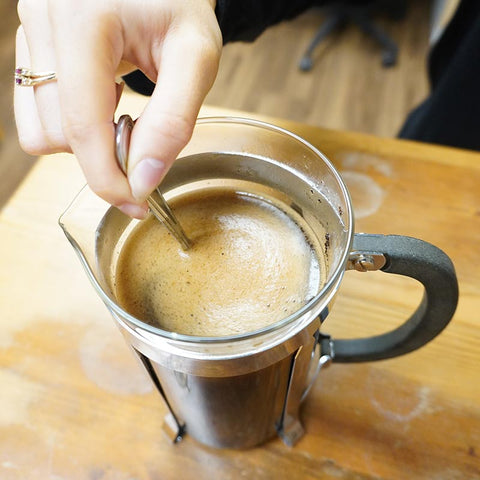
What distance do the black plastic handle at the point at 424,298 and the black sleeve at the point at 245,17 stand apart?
0.32 metres

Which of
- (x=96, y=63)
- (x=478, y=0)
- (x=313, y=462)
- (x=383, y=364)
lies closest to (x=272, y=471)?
(x=313, y=462)

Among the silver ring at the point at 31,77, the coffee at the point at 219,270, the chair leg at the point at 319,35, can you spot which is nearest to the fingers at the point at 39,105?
the silver ring at the point at 31,77

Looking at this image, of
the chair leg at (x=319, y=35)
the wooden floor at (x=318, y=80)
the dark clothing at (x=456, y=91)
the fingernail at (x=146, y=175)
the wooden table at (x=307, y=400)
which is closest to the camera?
the fingernail at (x=146, y=175)

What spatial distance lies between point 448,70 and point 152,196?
1.99 ft

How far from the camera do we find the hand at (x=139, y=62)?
34 cm

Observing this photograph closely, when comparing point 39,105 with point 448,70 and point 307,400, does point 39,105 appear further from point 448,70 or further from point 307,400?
point 448,70

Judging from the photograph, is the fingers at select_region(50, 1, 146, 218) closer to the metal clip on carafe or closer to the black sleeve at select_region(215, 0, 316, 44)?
the metal clip on carafe

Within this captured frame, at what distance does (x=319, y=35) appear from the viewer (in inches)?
64.4

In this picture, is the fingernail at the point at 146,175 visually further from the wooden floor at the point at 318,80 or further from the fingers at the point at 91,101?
the wooden floor at the point at 318,80

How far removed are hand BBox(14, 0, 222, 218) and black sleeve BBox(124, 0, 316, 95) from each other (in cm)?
14

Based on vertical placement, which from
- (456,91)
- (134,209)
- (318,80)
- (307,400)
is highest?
(134,209)

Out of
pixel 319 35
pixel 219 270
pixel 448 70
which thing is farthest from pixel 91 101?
pixel 319 35

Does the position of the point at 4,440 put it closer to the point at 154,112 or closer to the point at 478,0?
the point at 154,112

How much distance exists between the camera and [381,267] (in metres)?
0.35
